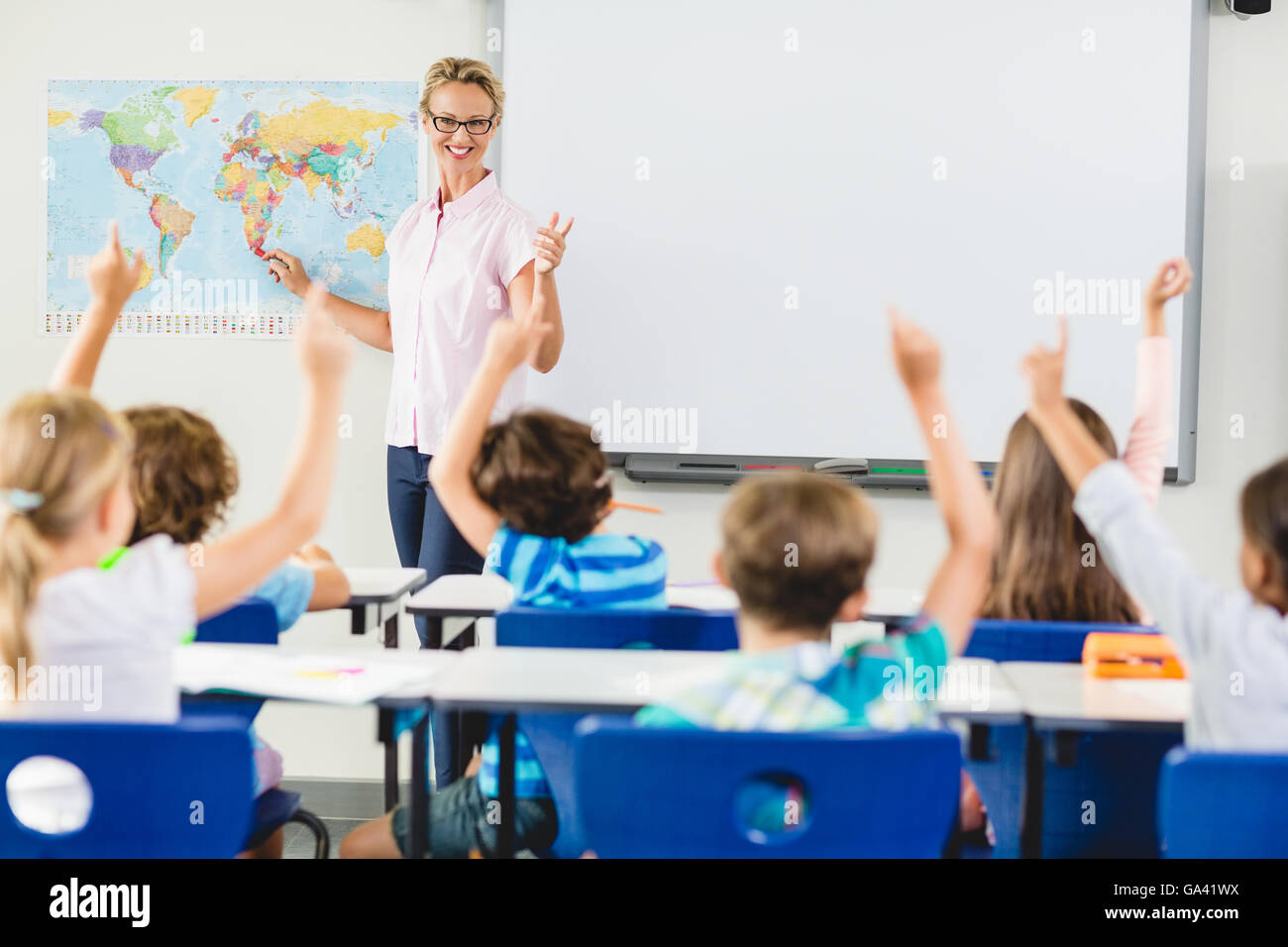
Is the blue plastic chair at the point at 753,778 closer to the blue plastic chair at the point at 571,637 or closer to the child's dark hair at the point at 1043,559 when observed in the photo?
the blue plastic chair at the point at 571,637

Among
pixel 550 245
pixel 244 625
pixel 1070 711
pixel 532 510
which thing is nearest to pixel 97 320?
pixel 244 625

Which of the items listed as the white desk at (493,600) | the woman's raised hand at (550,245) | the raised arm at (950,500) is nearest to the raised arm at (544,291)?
the woman's raised hand at (550,245)

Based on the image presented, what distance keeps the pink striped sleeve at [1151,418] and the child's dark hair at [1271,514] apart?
2.23 feet

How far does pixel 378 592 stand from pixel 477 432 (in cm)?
48

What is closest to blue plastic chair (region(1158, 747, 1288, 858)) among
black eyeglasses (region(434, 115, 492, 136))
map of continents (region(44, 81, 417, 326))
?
black eyeglasses (region(434, 115, 492, 136))

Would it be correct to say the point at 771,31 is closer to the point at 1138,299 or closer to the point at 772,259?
the point at 772,259

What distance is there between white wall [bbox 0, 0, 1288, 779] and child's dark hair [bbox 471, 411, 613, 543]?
156 cm

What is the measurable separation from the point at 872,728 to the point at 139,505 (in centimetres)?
123

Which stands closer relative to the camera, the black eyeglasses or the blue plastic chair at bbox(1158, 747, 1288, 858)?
the blue plastic chair at bbox(1158, 747, 1288, 858)

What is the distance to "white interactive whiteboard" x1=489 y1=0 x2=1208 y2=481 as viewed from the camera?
3.42m

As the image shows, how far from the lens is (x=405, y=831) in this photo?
1.86 m

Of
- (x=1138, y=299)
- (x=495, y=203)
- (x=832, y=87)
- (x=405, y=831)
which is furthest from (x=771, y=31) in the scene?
(x=405, y=831)

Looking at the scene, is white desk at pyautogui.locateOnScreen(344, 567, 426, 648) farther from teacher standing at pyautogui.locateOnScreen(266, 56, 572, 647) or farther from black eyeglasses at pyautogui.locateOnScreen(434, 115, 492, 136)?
black eyeglasses at pyautogui.locateOnScreen(434, 115, 492, 136)

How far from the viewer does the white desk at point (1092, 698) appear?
1.48 metres
